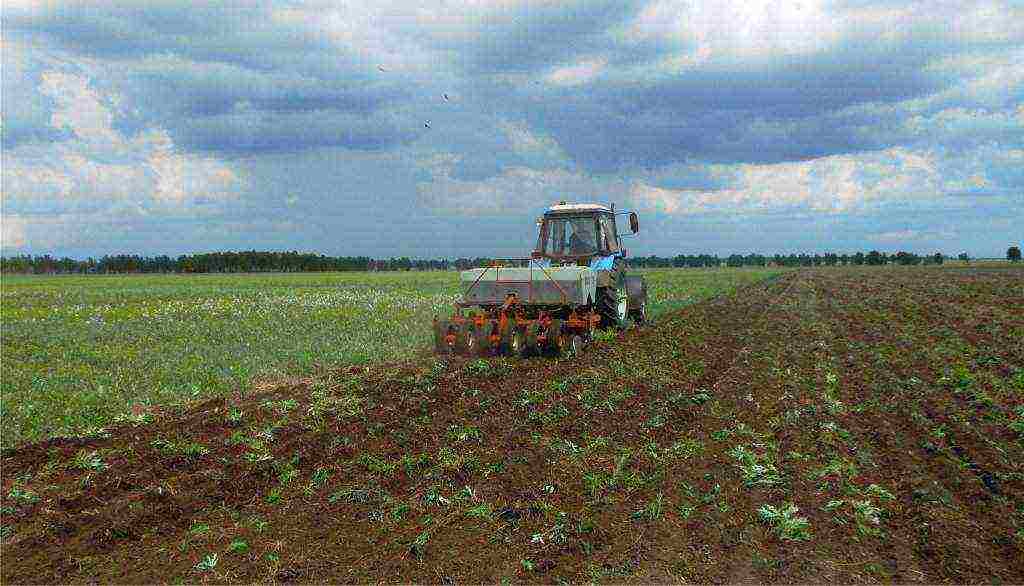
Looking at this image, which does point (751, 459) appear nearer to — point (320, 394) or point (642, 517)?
point (642, 517)

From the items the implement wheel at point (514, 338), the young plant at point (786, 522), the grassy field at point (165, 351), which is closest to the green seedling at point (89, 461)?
the grassy field at point (165, 351)

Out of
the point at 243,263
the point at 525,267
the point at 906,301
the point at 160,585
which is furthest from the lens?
the point at 243,263

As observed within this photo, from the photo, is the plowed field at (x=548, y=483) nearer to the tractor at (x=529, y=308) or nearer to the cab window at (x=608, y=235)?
the tractor at (x=529, y=308)

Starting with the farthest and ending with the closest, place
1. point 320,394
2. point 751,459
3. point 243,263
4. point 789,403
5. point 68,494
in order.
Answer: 1. point 243,263
2. point 320,394
3. point 789,403
4. point 751,459
5. point 68,494

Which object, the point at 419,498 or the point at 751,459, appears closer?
the point at 419,498

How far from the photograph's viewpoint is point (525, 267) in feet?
45.4

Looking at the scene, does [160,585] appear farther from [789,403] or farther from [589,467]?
[789,403]

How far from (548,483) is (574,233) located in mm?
10252

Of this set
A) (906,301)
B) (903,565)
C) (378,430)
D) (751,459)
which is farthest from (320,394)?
(906,301)

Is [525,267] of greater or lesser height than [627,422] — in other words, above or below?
above

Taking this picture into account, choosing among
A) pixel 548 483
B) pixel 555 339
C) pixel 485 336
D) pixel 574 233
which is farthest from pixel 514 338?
pixel 548 483

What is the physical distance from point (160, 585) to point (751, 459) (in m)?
5.36

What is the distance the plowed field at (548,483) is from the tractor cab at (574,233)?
4881 millimetres

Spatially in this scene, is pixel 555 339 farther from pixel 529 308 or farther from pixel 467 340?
pixel 467 340
